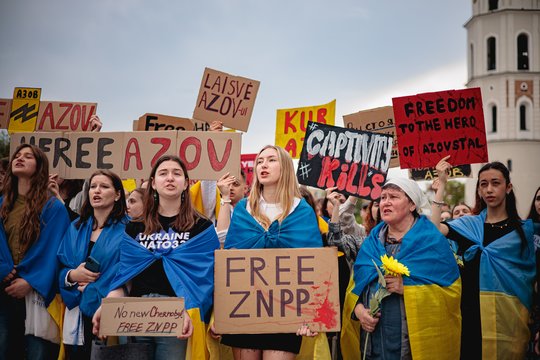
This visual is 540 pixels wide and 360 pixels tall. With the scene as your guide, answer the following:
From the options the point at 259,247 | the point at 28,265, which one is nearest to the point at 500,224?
the point at 259,247

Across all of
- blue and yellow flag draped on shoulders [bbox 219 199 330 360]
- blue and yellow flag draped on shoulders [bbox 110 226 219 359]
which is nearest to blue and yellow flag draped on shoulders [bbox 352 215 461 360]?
blue and yellow flag draped on shoulders [bbox 219 199 330 360]

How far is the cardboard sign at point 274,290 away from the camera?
441cm

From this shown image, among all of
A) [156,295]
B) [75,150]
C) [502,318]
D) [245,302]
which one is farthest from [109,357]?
[502,318]

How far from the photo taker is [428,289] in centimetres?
475

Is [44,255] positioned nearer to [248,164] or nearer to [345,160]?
[345,160]

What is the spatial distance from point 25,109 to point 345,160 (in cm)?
477

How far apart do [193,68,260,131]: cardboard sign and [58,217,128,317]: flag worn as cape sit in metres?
3.14

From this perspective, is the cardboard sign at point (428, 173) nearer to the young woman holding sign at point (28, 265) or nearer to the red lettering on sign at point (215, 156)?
the red lettering on sign at point (215, 156)

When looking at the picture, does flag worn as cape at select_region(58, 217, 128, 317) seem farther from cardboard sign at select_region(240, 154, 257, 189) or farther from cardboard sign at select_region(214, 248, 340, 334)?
cardboard sign at select_region(240, 154, 257, 189)

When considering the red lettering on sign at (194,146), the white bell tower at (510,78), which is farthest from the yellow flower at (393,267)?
the white bell tower at (510,78)

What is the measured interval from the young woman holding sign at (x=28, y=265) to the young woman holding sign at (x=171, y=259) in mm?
979

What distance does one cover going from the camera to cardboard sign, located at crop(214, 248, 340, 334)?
4.41m

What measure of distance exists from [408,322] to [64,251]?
2893 millimetres

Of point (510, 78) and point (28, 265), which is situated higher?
point (510, 78)
